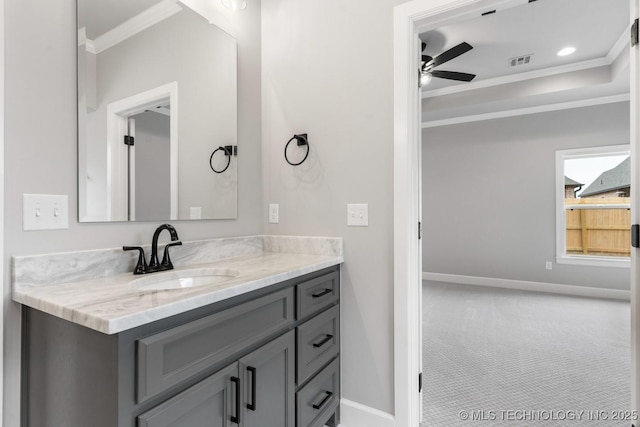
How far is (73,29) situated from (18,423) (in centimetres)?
140

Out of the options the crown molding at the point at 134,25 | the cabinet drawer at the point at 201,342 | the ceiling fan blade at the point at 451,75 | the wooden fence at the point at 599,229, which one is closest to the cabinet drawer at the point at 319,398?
the cabinet drawer at the point at 201,342

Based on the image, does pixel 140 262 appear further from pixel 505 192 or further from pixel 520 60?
pixel 505 192

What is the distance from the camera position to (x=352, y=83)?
1769 mm

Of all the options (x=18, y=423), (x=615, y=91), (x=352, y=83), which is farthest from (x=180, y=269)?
(x=615, y=91)

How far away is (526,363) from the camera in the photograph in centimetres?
244

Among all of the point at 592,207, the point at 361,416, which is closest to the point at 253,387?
the point at 361,416

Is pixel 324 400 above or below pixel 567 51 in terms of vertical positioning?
below

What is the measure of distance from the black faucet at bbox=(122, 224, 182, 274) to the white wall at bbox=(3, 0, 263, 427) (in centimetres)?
10

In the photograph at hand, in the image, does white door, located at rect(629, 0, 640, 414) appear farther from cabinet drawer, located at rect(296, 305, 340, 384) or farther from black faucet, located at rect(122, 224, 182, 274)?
black faucet, located at rect(122, 224, 182, 274)

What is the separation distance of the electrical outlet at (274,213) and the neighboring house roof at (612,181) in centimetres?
470

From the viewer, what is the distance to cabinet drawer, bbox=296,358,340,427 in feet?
4.61

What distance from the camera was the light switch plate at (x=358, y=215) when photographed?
1.73 metres

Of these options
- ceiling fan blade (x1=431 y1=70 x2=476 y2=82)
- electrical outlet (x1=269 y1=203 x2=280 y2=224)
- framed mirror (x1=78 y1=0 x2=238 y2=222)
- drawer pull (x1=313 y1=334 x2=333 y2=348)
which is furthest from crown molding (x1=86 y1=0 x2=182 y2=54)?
ceiling fan blade (x1=431 y1=70 x2=476 y2=82)

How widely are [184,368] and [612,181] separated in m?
5.65
